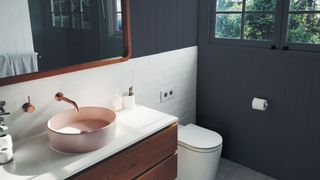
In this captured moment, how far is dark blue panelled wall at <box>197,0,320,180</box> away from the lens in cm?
221

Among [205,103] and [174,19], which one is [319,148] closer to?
[205,103]

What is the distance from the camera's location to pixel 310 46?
2.12m

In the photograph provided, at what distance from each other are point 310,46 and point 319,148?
0.78 meters

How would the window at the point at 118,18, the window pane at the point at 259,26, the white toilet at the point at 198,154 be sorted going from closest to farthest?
the window at the point at 118,18 → the white toilet at the point at 198,154 → the window pane at the point at 259,26

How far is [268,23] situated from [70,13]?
1.52 m

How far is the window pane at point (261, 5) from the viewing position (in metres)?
2.26

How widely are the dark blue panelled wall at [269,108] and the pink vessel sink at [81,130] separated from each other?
1302 millimetres

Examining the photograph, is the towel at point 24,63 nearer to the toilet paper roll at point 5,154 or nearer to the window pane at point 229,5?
the toilet paper roll at point 5,154

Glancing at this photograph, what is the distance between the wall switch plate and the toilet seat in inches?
11.3

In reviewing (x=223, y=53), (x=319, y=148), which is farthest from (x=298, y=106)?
(x=223, y=53)

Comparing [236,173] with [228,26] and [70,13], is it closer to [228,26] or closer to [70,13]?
[228,26]

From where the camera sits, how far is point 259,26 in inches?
92.7

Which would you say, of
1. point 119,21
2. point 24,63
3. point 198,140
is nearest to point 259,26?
point 198,140

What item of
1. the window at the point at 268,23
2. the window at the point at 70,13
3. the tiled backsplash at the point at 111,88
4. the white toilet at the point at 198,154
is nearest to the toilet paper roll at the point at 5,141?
the tiled backsplash at the point at 111,88
